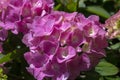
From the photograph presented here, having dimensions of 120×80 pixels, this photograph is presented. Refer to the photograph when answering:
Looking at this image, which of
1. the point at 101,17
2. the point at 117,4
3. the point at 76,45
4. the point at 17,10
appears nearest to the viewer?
the point at 76,45

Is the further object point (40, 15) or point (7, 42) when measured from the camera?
point (7, 42)

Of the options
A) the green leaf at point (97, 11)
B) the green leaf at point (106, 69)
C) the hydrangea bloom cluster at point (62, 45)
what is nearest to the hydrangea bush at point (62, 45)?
the hydrangea bloom cluster at point (62, 45)

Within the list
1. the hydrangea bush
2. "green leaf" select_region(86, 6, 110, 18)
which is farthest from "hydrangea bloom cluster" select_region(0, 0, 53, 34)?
"green leaf" select_region(86, 6, 110, 18)

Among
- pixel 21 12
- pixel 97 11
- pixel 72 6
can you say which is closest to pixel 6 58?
pixel 21 12

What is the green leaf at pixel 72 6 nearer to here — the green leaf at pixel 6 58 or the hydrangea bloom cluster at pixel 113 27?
the hydrangea bloom cluster at pixel 113 27

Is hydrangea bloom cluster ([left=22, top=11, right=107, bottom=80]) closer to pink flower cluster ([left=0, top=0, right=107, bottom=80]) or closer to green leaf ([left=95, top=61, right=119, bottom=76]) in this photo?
pink flower cluster ([left=0, top=0, right=107, bottom=80])

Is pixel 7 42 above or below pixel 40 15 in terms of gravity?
below

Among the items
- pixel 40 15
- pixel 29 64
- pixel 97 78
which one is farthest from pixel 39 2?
pixel 97 78

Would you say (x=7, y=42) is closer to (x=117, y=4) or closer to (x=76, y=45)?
(x=76, y=45)
